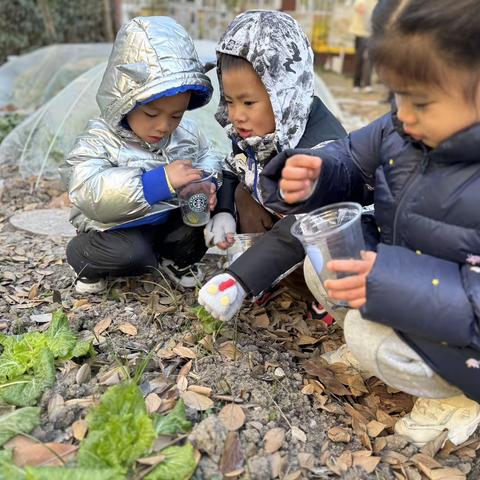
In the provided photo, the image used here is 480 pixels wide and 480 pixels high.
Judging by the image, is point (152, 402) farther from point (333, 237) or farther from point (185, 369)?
point (333, 237)

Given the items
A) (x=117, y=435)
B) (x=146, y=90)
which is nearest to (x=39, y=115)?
(x=146, y=90)

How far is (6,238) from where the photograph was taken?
3.50 meters

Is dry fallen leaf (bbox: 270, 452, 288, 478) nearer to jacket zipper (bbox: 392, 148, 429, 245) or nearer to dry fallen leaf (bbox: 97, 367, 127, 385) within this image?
dry fallen leaf (bbox: 97, 367, 127, 385)

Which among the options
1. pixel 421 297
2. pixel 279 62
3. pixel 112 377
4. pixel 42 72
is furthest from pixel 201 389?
pixel 42 72

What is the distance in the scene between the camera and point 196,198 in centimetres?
261

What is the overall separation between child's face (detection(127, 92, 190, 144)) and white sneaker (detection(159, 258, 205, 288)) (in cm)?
63

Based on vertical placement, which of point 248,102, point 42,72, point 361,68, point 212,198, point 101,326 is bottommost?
point 361,68

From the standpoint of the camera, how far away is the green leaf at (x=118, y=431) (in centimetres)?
163

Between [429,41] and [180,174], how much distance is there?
1250 mm

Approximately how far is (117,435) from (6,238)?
2.18 m

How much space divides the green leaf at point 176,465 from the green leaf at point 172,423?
0.26 feet

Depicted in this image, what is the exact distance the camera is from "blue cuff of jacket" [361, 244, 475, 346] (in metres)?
1.56

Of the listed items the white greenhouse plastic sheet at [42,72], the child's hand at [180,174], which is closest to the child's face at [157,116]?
the child's hand at [180,174]

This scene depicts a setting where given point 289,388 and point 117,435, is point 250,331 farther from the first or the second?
point 117,435
